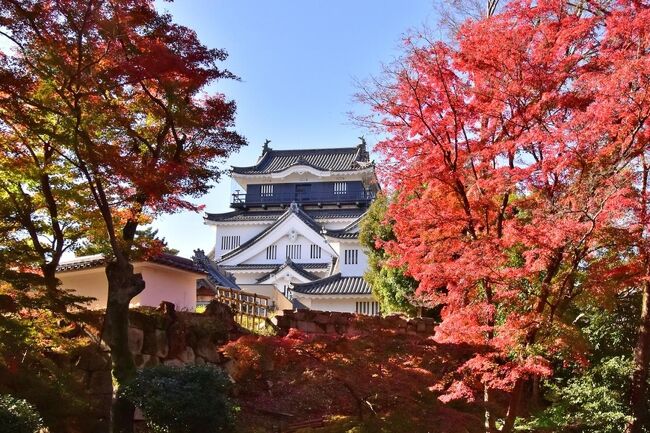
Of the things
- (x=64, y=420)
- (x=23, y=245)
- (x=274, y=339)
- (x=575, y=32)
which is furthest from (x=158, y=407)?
(x=575, y=32)

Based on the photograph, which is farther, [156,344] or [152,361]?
[156,344]

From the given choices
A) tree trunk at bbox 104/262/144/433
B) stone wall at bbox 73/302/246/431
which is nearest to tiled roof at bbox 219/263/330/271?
stone wall at bbox 73/302/246/431

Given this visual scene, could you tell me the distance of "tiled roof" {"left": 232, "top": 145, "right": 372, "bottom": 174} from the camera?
45.0 metres

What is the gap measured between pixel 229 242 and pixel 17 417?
3969cm

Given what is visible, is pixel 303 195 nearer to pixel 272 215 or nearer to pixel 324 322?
pixel 272 215

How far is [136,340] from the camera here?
9562 mm

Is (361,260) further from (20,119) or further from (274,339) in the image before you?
(20,119)

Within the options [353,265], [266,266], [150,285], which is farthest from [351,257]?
[150,285]

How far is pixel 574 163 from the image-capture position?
8.27 m

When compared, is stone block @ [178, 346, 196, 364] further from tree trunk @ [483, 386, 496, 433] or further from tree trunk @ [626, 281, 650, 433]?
tree trunk @ [626, 281, 650, 433]

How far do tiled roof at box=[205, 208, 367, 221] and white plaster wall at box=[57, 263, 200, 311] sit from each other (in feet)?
91.5

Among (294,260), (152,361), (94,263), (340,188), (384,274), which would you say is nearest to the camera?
(152,361)

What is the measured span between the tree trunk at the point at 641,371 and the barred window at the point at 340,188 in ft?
115

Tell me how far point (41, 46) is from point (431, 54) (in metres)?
5.06
